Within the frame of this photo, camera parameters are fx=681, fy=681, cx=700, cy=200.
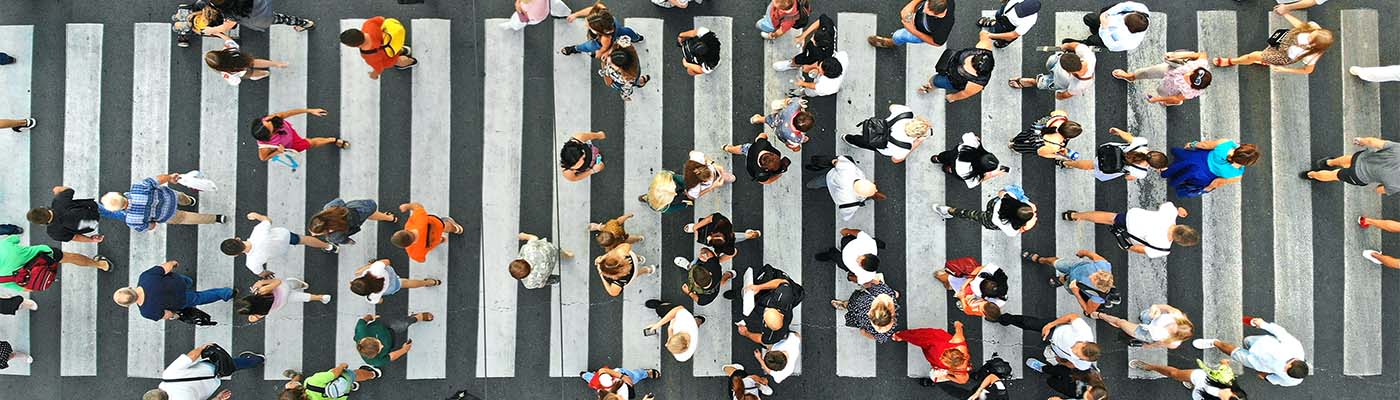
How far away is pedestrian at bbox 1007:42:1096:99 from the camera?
6555 millimetres

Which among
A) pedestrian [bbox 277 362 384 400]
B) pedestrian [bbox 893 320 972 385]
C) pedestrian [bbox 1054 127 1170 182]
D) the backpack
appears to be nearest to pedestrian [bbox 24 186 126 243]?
the backpack

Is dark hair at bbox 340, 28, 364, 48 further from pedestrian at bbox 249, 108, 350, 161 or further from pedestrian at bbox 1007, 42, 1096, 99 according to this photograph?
pedestrian at bbox 1007, 42, 1096, 99

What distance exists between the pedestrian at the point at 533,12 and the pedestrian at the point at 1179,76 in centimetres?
649

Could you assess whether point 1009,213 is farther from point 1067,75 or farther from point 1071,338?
point 1067,75

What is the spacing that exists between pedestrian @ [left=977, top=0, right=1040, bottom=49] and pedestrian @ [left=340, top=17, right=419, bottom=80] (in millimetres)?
6233

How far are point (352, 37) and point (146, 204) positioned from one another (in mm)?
2773

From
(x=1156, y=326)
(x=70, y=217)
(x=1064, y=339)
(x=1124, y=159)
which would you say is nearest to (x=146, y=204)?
(x=70, y=217)

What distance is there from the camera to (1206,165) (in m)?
6.97

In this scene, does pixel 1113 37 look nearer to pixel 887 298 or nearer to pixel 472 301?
pixel 887 298

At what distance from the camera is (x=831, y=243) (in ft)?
25.7

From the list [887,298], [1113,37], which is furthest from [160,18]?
[1113,37]

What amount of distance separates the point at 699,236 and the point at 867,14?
3.32m

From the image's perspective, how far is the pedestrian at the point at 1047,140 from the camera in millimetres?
7016

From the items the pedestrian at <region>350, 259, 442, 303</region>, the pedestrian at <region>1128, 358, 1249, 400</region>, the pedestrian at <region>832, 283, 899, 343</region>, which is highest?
the pedestrian at <region>350, 259, 442, 303</region>
